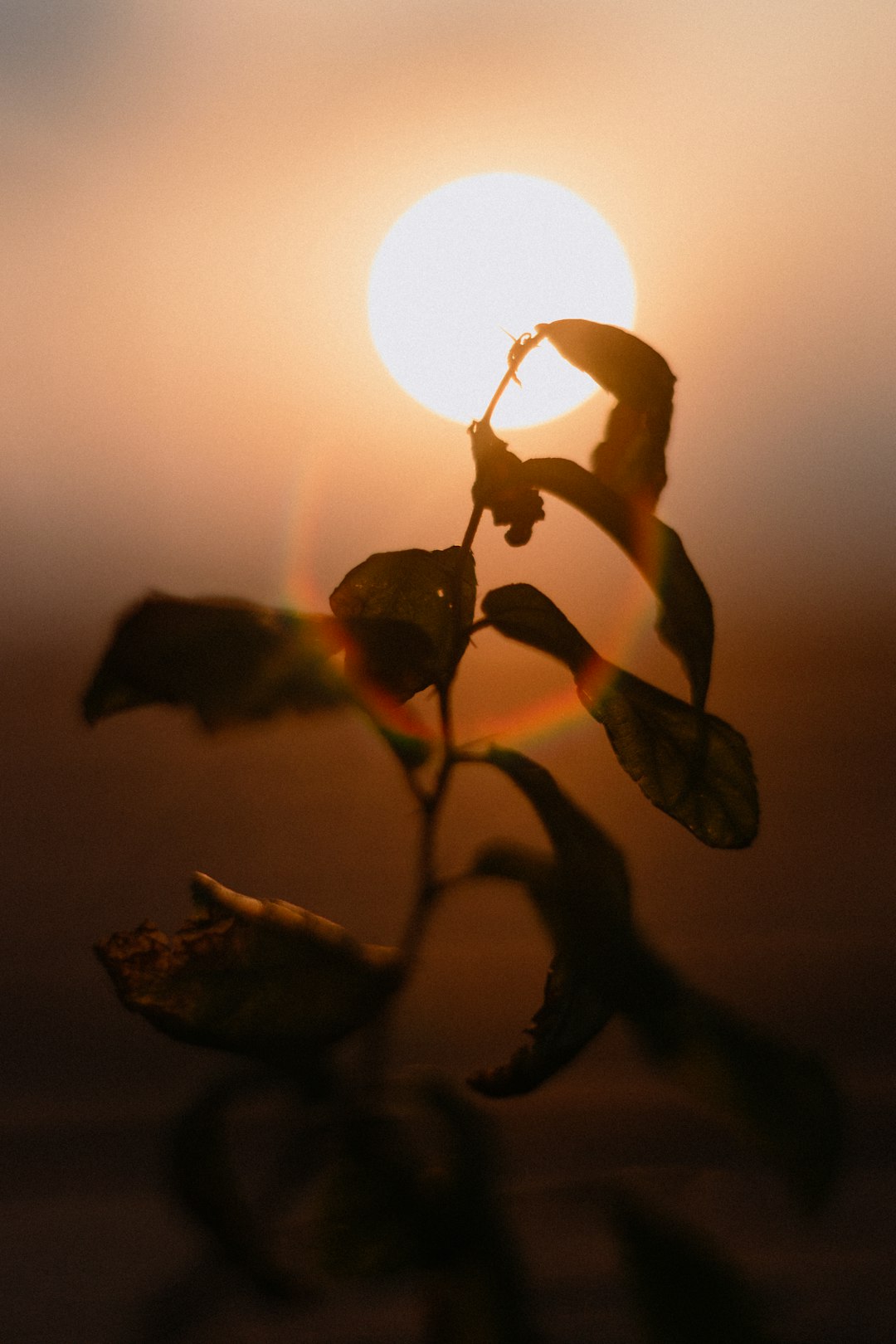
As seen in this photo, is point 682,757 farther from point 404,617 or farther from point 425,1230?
point 425,1230

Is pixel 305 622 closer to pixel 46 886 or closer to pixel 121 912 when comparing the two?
pixel 121 912

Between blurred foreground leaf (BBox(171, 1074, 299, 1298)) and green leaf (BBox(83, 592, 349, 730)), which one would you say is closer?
green leaf (BBox(83, 592, 349, 730))

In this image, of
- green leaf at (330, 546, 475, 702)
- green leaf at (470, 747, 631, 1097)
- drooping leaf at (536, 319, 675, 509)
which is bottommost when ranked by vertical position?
green leaf at (470, 747, 631, 1097)

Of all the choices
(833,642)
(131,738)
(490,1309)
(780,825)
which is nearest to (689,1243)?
(490,1309)

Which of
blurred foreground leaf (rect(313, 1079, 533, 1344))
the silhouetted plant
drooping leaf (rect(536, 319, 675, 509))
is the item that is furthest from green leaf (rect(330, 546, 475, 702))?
blurred foreground leaf (rect(313, 1079, 533, 1344))

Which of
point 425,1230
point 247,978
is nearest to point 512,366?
point 247,978

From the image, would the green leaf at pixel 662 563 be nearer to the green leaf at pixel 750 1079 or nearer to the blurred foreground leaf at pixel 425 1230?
the green leaf at pixel 750 1079

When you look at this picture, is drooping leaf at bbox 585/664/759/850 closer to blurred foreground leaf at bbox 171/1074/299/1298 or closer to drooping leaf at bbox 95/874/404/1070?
drooping leaf at bbox 95/874/404/1070
